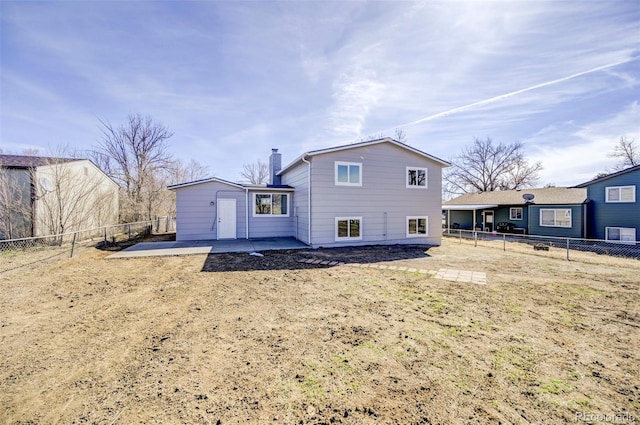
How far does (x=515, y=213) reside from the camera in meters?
18.9

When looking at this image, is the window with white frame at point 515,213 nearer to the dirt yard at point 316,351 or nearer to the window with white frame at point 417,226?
the window with white frame at point 417,226

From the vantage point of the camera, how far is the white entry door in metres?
12.3

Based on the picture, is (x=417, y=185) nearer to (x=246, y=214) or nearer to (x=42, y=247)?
(x=246, y=214)

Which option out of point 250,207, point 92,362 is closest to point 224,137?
point 250,207

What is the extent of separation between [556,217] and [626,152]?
62.5ft

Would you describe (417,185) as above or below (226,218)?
above

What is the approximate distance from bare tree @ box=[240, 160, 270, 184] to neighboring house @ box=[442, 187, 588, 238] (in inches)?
987

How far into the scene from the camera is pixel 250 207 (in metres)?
12.7

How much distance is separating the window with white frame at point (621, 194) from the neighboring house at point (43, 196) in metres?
28.7

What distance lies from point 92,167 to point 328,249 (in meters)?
14.0

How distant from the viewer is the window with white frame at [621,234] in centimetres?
1393

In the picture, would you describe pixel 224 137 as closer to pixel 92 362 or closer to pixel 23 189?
pixel 23 189

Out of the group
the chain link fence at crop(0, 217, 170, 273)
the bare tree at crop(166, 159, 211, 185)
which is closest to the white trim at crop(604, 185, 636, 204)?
the chain link fence at crop(0, 217, 170, 273)

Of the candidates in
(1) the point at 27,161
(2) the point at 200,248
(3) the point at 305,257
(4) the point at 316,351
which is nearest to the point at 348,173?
(3) the point at 305,257
